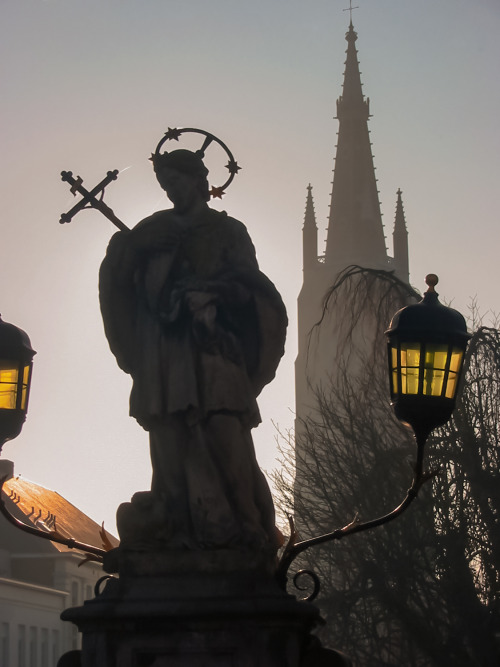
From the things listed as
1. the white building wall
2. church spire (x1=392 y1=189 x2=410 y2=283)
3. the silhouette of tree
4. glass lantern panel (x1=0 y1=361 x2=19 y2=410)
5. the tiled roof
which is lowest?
glass lantern panel (x1=0 y1=361 x2=19 y2=410)

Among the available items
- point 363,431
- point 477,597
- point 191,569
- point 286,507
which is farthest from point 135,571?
point 286,507

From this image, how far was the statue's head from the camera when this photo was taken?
32.8 ft

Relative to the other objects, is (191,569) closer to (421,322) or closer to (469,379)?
(421,322)

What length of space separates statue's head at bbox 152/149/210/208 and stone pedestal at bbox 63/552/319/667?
7.47 ft

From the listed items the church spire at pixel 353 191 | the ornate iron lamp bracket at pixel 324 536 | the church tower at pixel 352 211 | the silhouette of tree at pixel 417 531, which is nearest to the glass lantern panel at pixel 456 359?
the ornate iron lamp bracket at pixel 324 536

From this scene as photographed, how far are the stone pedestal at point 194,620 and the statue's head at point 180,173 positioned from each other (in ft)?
7.47

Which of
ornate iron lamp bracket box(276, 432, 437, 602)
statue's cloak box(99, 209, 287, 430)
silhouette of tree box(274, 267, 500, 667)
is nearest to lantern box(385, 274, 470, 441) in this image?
ornate iron lamp bracket box(276, 432, 437, 602)

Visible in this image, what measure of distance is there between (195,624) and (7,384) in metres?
2.81

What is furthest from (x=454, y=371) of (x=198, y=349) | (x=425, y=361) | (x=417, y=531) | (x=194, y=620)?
(x=417, y=531)

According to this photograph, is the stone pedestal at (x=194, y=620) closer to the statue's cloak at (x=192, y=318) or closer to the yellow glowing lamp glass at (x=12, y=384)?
the statue's cloak at (x=192, y=318)

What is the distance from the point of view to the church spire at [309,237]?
437 feet

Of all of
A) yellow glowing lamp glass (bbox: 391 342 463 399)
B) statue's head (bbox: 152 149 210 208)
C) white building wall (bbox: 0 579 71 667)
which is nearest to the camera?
statue's head (bbox: 152 149 210 208)

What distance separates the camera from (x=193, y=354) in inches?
374

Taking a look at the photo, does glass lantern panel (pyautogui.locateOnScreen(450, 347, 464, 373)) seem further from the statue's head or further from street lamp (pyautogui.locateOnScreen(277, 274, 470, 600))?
the statue's head
